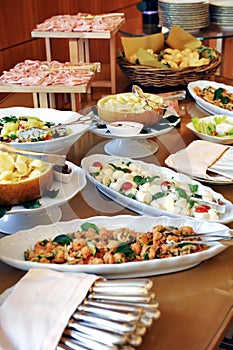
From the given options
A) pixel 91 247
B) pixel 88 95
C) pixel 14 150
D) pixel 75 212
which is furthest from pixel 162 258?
pixel 88 95

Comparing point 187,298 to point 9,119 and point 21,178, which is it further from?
point 9,119

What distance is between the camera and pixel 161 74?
160 centimetres

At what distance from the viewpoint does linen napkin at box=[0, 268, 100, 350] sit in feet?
1.87

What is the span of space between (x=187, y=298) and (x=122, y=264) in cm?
10

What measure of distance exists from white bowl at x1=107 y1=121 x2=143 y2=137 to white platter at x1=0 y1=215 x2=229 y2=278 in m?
0.33

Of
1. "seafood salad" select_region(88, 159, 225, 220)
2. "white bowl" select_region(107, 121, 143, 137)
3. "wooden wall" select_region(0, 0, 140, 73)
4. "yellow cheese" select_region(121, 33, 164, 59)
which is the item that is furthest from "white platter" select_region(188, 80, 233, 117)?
"wooden wall" select_region(0, 0, 140, 73)

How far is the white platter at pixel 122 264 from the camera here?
699 millimetres

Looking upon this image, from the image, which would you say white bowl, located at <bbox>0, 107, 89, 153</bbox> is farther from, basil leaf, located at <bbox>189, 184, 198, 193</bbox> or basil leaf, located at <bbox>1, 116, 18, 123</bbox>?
basil leaf, located at <bbox>189, 184, 198, 193</bbox>

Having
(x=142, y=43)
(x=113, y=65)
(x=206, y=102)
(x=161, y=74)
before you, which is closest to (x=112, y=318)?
(x=206, y=102)

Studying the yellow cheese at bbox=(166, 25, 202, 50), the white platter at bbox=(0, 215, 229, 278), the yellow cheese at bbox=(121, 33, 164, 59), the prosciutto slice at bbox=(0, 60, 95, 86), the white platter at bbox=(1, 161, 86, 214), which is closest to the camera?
the white platter at bbox=(0, 215, 229, 278)

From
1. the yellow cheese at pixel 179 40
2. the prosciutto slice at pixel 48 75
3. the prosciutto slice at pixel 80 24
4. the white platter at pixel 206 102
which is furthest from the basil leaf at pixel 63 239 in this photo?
the yellow cheese at pixel 179 40

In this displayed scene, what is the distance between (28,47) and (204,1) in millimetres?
927

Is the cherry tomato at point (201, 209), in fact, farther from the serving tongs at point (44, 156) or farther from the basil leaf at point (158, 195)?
the serving tongs at point (44, 156)

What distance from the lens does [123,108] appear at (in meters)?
1.15
